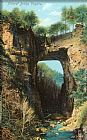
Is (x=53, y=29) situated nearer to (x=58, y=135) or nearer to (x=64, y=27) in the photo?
(x=64, y=27)

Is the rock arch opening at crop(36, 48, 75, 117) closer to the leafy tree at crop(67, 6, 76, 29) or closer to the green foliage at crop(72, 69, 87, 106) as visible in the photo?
the green foliage at crop(72, 69, 87, 106)

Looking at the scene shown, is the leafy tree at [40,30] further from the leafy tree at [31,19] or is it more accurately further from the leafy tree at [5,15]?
the leafy tree at [5,15]

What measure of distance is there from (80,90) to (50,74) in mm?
294

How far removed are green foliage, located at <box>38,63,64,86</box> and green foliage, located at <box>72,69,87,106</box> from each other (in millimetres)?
160

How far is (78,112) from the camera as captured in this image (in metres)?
3.63

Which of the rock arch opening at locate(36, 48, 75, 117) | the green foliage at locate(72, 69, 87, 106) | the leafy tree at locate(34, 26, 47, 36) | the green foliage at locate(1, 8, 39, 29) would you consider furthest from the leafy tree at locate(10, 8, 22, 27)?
the green foliage at locate(72, 69, 87, 106)

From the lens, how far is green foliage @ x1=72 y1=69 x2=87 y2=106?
11.9 feet

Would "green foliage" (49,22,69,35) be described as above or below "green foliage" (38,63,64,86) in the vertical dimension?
Answer: above

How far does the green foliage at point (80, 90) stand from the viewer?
3631 millimetres

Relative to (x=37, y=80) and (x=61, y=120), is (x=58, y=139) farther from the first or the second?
(x=37, y=80)

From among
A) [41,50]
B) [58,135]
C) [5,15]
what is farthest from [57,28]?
[58,135]

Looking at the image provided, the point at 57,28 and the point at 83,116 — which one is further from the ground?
the point at 57,28

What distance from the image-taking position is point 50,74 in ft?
12.4

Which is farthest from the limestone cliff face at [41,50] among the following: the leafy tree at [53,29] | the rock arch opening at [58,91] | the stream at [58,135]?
the stream at [58,135]
